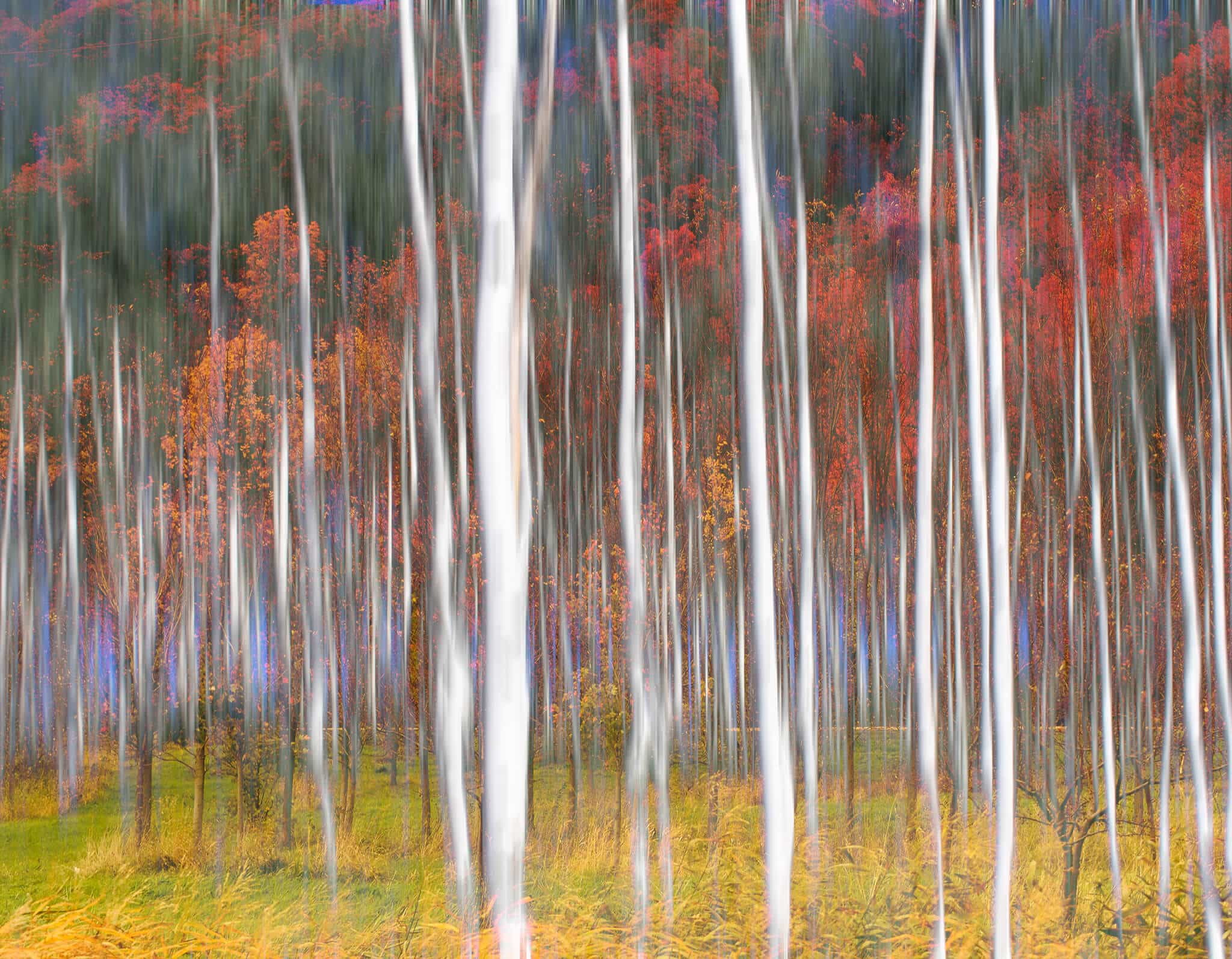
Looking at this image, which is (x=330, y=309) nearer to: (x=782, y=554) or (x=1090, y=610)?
(x=782, y=554)

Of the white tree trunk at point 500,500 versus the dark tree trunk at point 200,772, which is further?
the dark tree trunk at point 200,772

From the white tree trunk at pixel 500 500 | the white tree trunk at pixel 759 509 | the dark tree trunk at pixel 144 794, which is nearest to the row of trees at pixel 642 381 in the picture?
the dark tree trunk at pixel 144 794

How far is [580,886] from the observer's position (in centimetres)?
965

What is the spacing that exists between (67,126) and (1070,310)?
1341cm

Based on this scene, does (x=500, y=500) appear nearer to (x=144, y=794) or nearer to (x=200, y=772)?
(x=200, y=772)

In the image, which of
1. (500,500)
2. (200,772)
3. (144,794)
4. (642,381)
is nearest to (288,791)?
(200,772)

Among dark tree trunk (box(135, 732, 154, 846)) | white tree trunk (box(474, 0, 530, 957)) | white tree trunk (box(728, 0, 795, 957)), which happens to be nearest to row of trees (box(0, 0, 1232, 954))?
dark tree trunk (box(135, 732, 154, 846))

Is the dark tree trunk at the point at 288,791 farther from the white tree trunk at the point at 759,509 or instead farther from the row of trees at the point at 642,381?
the white tree trunk at the point at 759,509

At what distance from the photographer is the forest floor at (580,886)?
727 centimetres

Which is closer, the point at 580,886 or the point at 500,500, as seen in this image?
the point at 500,500

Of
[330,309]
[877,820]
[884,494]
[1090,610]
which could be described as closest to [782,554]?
[884,494]

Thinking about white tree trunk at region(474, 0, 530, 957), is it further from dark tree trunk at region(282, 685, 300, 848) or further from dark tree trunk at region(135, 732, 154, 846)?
dark tree trunk at region(135, 732, 154, 846)

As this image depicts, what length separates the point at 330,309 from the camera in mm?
14000

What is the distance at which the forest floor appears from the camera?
7.27 metres
